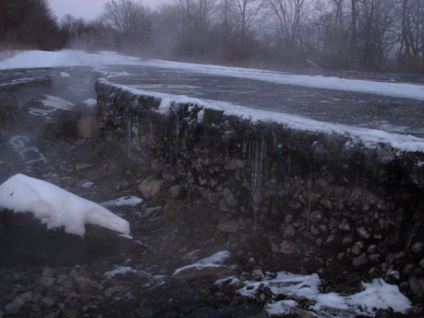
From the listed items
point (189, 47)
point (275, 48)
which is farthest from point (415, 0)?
point (189, 47)

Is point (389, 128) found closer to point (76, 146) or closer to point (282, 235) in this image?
point (282, 235)

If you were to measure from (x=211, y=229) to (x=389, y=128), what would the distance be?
1468 millimetres

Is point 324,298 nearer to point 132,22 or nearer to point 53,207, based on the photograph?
point 53,207

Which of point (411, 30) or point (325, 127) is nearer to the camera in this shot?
point (325, 127)

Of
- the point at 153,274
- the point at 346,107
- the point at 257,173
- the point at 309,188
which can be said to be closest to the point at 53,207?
the point at 153,274

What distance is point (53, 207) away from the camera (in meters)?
3.50

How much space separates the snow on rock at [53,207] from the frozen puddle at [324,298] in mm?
1223

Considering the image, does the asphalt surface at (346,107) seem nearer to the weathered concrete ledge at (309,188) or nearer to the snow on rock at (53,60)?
the weathered concrete ledge at (309,188)

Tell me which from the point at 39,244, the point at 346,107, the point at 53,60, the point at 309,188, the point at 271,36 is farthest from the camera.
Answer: the point at 271,36

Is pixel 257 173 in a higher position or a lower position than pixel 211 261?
higher

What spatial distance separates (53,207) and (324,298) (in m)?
1.92

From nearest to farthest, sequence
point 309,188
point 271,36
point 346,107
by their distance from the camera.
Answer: point 309,188 → point 346,107 → point 271,36

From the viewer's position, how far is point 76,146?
6812 mm

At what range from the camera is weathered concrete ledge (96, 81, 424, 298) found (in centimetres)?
272
